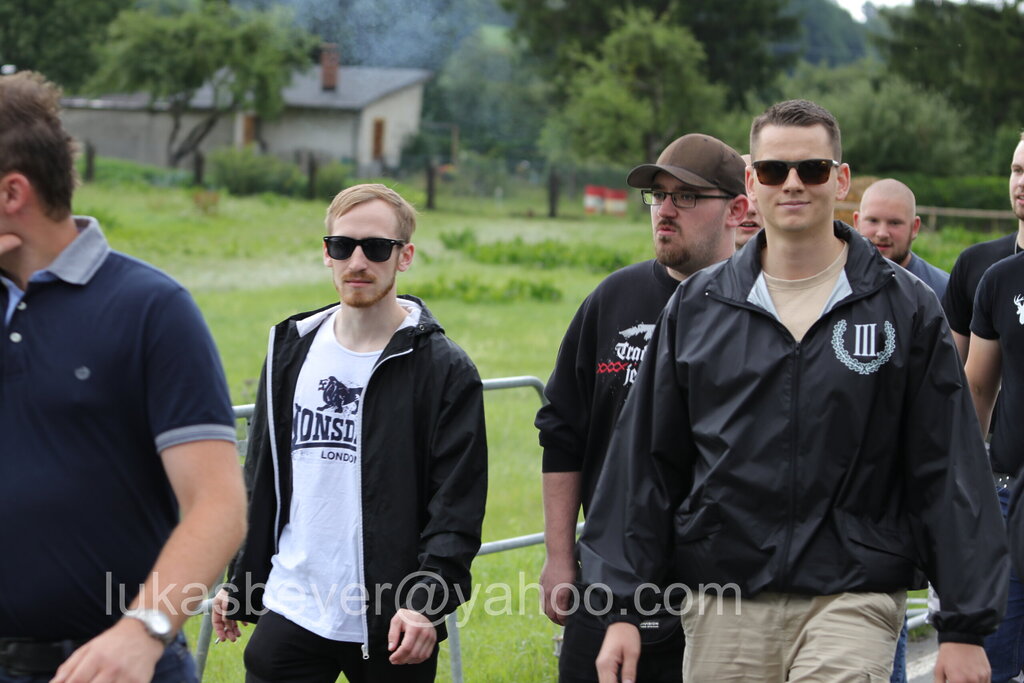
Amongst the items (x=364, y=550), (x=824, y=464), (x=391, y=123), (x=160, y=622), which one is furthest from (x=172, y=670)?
(x=391, y=123)

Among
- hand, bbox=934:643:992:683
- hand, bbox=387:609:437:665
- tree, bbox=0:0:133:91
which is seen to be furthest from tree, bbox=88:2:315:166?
hand, bbox=934:643:992:683

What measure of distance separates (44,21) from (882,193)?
75456mm

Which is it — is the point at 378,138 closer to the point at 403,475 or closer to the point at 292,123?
the point at 292,123

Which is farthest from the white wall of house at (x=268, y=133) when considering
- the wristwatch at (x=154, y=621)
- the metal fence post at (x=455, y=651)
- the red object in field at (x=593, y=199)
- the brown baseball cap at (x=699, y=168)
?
the wristwatch at (x=154, y=621)

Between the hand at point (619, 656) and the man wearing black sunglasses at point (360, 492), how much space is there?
68 cm

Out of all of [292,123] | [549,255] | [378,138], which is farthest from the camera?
[378,138]

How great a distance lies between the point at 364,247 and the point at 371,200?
0.21 m

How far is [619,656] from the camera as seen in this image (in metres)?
3.59

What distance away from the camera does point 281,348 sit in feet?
14.6

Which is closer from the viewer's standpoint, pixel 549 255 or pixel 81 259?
pixel 81 259

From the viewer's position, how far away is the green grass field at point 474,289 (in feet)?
23.2

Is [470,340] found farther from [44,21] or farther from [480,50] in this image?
[480,50]

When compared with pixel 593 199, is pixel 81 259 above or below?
above

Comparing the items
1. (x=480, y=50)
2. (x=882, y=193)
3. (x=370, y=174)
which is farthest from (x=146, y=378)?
(x=480, y=50)
